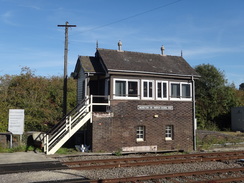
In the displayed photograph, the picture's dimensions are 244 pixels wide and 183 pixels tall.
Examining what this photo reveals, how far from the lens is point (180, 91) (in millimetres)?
18188

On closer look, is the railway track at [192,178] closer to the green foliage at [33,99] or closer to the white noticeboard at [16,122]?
the white noticeboard at [16,122]

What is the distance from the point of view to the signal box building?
1609 cm

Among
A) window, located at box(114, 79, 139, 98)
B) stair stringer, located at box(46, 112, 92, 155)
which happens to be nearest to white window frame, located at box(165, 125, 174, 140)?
window, located at box(114, 79, 139, 98)

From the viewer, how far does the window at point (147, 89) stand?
1717 cm

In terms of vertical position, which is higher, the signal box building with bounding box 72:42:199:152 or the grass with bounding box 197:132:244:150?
the signal box building with bounding box 72:42:199:152

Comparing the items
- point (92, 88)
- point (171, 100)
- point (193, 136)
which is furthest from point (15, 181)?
point (193, 136)

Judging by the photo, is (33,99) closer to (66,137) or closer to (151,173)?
(66,137)

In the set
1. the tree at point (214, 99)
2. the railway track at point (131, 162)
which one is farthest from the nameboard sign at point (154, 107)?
the tree at point (214, 99)

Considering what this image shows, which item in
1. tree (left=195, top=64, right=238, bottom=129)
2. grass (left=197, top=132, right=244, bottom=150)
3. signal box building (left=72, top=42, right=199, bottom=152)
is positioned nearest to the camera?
signal box building (left=72, top=42, right=199, bottom=152)

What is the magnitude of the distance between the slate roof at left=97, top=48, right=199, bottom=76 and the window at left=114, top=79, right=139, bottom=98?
0.75m

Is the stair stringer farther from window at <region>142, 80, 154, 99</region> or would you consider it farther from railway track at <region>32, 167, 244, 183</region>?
railway track at <region>32, 167, 244, 183</region>

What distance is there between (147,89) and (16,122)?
26.6ft

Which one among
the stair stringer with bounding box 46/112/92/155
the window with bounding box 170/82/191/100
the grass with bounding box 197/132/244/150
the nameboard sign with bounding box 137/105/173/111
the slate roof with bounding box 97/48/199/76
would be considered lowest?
the grass with bounding box 197/132/244/150

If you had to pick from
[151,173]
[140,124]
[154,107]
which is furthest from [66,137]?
[151,173]
